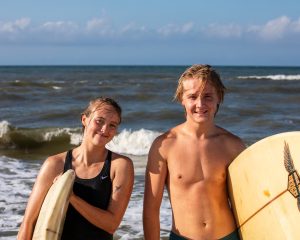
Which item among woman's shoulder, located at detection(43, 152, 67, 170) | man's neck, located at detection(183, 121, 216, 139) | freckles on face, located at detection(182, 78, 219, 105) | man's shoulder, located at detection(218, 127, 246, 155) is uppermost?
freckles on face, located at detection(182, 78, 219, 105)

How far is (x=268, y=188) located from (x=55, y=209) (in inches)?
42.8

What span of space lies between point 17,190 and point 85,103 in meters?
11.8

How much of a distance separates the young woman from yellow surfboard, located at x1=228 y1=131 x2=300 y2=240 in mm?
602

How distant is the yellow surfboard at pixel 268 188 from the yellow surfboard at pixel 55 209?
857 millimetres

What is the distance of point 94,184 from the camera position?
2.48 meters

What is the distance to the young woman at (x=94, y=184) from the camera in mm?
2439

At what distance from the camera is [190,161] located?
105 inches

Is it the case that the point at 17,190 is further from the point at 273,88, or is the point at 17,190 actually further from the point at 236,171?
the point at 273,88

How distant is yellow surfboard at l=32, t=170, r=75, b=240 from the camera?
7.57 ft

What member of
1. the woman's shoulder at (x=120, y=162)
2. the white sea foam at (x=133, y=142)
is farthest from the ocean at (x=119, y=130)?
the woman's shoulder at (x=120, y=162)

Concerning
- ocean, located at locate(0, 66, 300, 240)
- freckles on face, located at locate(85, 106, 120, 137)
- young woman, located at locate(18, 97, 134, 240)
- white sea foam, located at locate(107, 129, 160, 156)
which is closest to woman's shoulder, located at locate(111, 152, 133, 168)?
young woman, located at locate(18, 97, 134, 240)

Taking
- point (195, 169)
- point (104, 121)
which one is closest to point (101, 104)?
point (104, 121)

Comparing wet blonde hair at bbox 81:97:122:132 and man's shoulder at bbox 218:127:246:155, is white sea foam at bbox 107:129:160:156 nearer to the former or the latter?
man's shoulder at bbox 218:127:246:155

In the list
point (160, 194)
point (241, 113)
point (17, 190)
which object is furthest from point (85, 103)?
point (160, 194)
